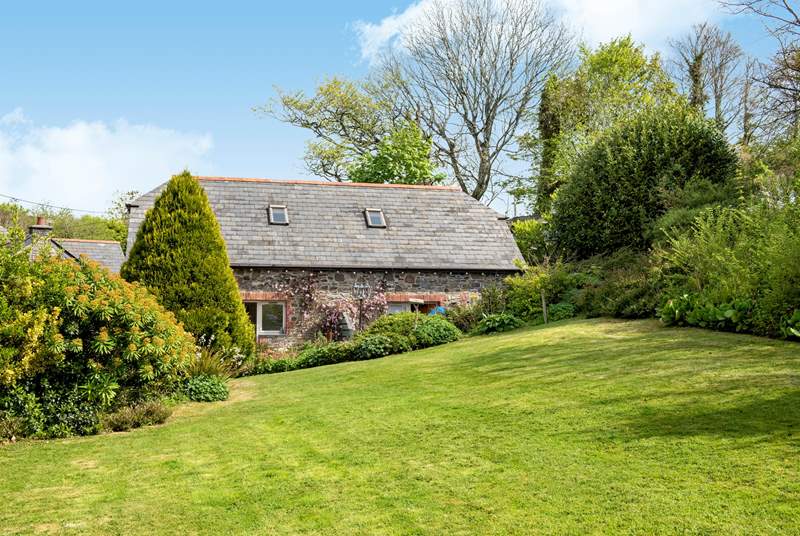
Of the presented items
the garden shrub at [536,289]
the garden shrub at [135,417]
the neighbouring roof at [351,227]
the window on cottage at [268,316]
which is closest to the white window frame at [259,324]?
the window on cottage at [268,316]

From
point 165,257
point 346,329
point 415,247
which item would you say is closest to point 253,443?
point 165,257

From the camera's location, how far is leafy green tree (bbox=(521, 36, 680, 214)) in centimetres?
3366

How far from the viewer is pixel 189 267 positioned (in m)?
15.5

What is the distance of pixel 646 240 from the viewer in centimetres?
2041

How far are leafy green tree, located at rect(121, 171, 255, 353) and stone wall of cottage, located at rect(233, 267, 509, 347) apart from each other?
4006 mm

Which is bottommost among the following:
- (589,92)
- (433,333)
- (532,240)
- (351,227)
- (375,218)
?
(433,333)

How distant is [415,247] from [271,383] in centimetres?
835

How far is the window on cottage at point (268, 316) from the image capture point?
20.4 m

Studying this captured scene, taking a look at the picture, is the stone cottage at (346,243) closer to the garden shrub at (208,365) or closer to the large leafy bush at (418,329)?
the large leafy bush at (418,329)

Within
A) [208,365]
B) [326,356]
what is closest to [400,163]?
[326,356]

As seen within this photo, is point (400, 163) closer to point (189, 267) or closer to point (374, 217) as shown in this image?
point (374, 217)

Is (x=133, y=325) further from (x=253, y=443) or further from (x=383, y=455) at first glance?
(x=383, y=455)

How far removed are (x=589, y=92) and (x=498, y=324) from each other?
19.7 m

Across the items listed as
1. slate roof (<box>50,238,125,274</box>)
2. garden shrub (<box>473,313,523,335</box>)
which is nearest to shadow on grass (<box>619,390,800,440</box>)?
garden shrub (<box>473,313,523,335</box>)
